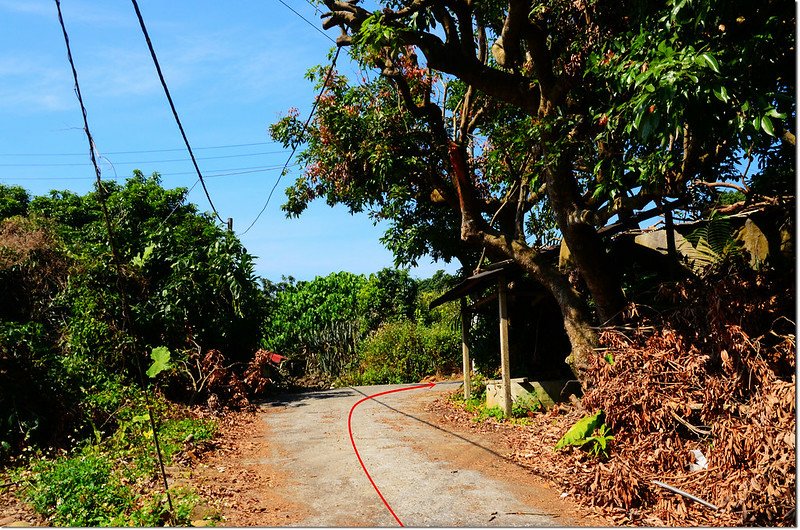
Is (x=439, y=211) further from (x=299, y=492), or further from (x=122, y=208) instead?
(x=299, y=492)

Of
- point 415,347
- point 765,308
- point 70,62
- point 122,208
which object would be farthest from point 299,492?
point 415,347

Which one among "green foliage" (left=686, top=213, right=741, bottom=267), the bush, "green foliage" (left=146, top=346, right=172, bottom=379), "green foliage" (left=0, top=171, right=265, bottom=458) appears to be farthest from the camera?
the bush

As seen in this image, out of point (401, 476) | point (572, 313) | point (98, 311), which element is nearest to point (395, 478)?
point (401, 476)

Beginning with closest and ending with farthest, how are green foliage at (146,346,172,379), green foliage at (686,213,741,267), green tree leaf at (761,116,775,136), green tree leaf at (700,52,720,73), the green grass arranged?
green tree leaf at (700,52,720,73) < green tree leaf at (761,116,775,136) < the green grass < green foliage at (686,213,741,267) < green foliage at (146,346,172,379)

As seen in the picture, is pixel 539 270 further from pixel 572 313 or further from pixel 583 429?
pixel 583 429

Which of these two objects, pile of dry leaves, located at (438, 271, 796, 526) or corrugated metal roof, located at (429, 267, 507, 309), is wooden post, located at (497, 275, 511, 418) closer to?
corrugated metal roof, located at (429, 267, 507, 309)

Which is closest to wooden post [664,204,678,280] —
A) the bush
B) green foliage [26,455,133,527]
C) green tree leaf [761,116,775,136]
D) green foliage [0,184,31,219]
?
green tree leaf [761,116,775,136]

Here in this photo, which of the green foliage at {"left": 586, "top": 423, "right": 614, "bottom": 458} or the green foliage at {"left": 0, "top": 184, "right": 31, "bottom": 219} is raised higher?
the green foliage at {"left": 0, "top": 184, "right": 31, "bottom": 219}

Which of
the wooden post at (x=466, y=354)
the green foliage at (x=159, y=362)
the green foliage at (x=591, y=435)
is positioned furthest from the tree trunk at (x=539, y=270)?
the green foliage at (x=159, y=362)

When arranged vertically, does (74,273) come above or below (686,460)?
above

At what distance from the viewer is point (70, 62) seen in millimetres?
5355

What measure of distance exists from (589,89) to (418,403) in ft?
26.3

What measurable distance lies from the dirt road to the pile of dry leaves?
2.18 feet

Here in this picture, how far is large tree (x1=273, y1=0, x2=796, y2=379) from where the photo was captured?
20.2 ft
